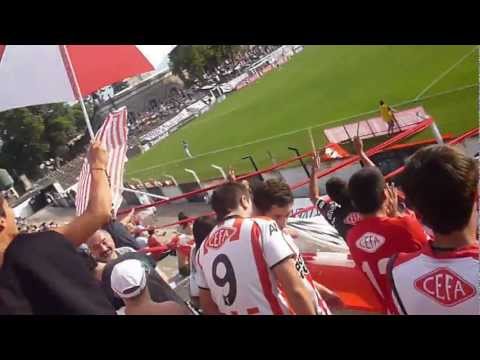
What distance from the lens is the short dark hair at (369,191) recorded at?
5.24 feet

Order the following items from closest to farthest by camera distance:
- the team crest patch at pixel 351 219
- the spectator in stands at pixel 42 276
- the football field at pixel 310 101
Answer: the spectator in stands at pixel 42 276 < the team crest patch at pixel 351 219 < the football field at pixel 310 101

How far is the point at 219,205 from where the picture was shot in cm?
168

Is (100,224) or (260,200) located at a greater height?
(100,224)

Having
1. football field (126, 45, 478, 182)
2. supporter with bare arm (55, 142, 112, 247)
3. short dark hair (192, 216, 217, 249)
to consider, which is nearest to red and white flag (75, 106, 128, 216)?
short dark hair (192, 216, 217, 249)

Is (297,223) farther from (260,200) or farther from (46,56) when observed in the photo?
(46,56)

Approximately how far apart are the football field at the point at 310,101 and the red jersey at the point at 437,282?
7.21m

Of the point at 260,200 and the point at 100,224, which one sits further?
the point at 260,200

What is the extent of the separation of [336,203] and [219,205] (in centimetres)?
80

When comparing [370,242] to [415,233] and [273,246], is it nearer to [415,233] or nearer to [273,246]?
[415,233]

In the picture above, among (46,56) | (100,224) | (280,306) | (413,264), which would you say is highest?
(46,56)

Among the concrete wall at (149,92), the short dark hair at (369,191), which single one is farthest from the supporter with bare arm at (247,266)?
the concrete wall at (149,92)

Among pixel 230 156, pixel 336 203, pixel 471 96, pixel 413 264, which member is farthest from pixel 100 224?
pixel 230 156

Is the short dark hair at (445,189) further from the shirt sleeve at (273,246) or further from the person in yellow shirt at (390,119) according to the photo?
the person in yellow shirt at (390,119)
